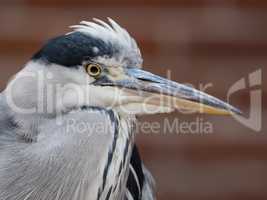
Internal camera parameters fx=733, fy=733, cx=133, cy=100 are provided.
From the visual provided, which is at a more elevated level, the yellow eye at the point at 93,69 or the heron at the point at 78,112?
the yellow eye at the point at 93,69

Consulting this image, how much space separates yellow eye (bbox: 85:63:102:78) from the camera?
3.95 ft

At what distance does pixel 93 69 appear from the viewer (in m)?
1.21

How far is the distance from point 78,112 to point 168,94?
15 cm

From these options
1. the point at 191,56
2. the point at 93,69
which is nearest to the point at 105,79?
the point at 93,69

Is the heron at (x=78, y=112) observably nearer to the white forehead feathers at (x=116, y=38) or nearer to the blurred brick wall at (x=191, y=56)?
the white forehead feathers at (x=116, y=38)

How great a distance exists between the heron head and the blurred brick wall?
88 centimetres

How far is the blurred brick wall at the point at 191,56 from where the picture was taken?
2.12m

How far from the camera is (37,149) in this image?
1208 millimetres

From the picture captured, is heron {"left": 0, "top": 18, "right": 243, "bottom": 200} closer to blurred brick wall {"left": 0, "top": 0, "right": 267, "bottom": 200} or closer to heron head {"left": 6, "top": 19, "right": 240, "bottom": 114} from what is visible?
heron head {"left": 6, "top": 19, "right": 240, "bottom": 114}

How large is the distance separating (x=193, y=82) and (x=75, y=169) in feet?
3.41

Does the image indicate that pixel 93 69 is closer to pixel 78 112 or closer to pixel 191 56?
pixel 78 112

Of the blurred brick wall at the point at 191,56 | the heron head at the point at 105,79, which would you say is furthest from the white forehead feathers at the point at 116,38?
the blurred brick wall at the point at 191,56

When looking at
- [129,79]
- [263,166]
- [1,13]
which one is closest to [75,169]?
[129,79]

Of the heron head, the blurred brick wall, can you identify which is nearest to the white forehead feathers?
the heron head
